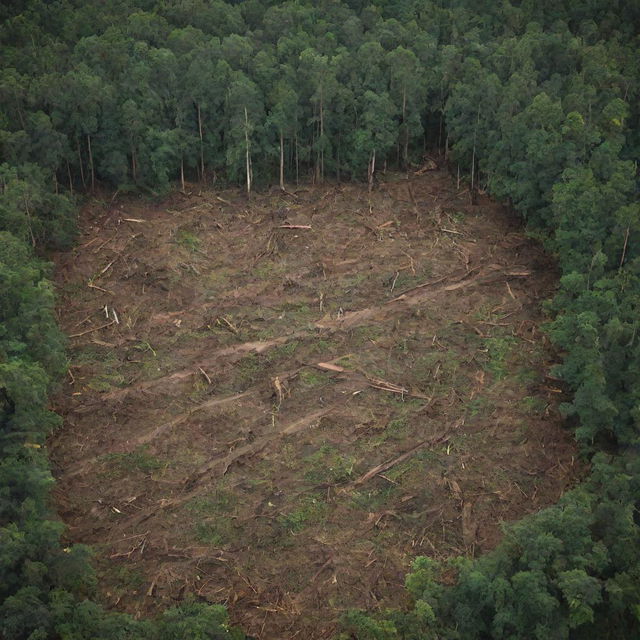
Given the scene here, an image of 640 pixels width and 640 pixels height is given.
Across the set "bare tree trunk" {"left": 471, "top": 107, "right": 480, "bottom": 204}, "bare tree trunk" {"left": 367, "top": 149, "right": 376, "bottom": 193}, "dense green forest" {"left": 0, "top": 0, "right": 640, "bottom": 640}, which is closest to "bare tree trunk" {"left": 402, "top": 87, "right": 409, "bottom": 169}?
"dense green forest" {"left": 0, "top": 0, "right": 640, "bottom": 640}

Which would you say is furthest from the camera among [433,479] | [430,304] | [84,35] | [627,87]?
[84,35]

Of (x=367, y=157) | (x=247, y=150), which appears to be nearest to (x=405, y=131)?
(x=367, y=157)

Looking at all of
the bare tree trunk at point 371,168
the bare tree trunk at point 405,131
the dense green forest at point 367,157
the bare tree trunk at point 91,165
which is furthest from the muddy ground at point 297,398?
the bare tree trunk at point 405,131

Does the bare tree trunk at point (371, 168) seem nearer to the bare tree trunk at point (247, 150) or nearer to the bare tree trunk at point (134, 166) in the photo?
the bare tree trunk at point (247, 150)

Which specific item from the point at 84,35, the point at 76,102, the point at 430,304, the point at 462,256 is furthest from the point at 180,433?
the point at 84,35

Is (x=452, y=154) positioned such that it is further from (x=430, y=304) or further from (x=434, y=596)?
(x=434, y=596)
